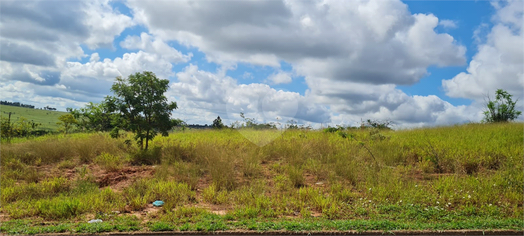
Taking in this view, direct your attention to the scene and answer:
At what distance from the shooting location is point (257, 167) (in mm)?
10727

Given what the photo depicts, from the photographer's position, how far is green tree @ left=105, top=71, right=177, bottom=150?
12.9m

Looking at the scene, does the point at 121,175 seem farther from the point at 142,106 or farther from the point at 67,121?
the point at 67,121

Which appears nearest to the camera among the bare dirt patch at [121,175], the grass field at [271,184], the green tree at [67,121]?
the grass field at [271,184]

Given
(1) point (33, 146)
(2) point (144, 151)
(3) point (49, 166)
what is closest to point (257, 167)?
(2) point (144, 151)

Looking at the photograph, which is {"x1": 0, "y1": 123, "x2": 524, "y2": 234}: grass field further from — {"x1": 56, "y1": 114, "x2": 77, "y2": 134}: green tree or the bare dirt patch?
{"x1": 56, "y1": 114, "x2": 77, "y2": 134}: green tree

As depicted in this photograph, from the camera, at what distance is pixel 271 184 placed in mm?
9609

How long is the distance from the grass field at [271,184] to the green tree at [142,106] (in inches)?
35.6

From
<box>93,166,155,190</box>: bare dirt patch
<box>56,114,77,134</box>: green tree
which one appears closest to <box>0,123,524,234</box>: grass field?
<box>93,166,155,190</box>: bare dirt patch

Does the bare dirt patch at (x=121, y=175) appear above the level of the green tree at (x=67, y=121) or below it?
below

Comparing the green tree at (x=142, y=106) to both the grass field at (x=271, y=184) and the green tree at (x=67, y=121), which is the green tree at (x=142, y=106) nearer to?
the grass field at (x=271, y=184)

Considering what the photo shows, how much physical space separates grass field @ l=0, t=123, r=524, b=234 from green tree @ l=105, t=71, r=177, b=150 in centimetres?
91

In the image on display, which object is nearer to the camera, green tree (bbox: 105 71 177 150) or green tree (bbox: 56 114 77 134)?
green tree (bbox: 105 71 177 150)

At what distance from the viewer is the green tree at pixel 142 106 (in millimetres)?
12867

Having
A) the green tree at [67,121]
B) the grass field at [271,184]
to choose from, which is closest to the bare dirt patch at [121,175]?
the grass field at [271,184]
